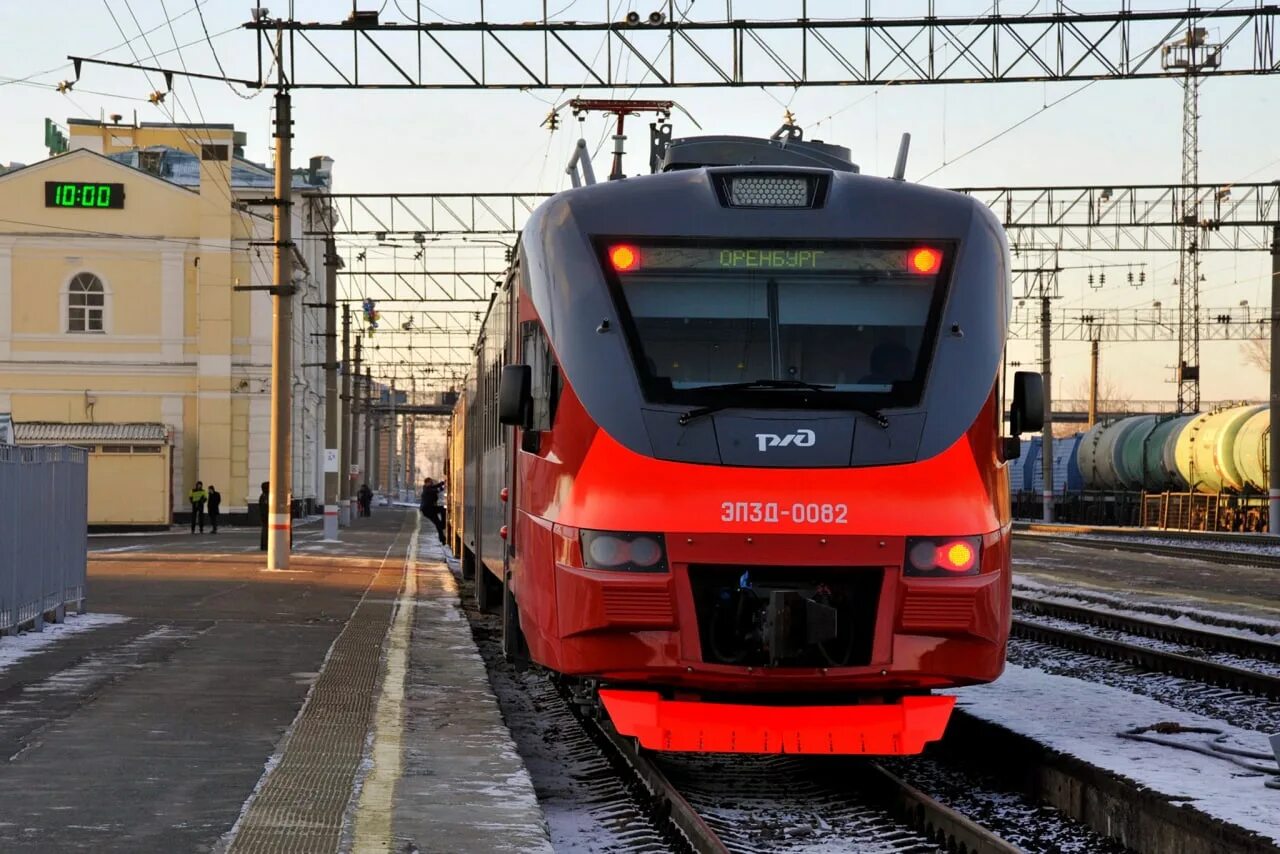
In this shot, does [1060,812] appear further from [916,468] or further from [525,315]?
[525,315]

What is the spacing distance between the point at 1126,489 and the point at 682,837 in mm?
A: 50235

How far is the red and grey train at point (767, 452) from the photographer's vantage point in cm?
823

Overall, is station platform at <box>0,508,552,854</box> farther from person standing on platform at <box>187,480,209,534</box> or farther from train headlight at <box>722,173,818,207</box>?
person standing on platform at <box>187,480,209,534</box>

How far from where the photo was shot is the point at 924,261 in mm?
9055

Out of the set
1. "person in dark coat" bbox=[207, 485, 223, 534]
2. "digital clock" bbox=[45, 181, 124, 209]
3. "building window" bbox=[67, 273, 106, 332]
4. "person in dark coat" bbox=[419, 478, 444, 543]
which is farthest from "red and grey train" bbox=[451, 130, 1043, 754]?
"building window" bbox=[67, 273, 106, 332]

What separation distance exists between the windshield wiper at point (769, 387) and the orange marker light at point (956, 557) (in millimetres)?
661

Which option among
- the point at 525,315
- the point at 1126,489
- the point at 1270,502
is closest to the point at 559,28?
the point at 525,315

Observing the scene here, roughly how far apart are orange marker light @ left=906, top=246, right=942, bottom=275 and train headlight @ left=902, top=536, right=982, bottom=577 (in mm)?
1487

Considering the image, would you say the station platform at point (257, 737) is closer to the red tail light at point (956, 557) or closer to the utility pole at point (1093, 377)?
the red tail light at point (956, 557)

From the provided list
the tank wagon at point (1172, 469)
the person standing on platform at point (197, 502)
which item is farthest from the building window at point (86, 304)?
the tank wagon at point (1172, 469)

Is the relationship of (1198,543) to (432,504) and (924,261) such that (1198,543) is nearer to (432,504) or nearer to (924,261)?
(432,504)

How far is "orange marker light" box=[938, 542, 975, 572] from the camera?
8328mm

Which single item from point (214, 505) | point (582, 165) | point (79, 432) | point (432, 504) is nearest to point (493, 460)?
point (582, 165)

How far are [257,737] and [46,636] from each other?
6.24 metres
